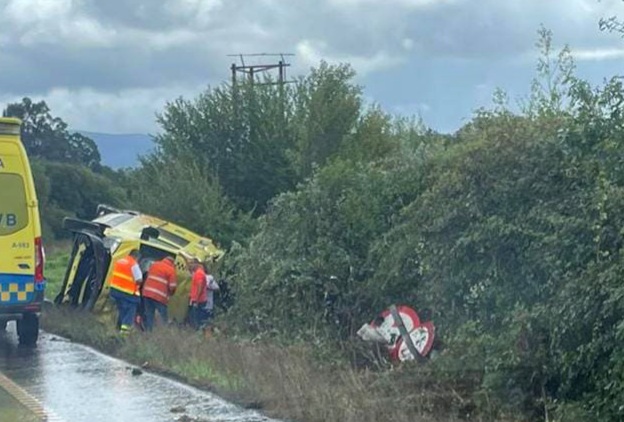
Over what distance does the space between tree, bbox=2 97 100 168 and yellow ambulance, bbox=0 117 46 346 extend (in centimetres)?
6185

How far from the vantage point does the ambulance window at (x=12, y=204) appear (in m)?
17.5

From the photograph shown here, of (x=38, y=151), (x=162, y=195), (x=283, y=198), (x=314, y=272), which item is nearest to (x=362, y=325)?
(x=314, y=272)

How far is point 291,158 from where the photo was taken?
3216cm

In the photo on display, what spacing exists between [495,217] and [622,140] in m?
2.16

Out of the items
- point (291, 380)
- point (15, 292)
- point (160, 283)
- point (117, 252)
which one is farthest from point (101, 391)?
point (117, 252)

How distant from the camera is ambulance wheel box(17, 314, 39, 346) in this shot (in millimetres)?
17984

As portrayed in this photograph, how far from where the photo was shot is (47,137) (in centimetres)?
8094

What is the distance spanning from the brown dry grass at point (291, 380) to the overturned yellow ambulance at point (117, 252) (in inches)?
122

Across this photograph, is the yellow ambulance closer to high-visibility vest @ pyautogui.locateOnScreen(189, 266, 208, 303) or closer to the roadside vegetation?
the roadside vegetation

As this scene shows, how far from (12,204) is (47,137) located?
64.7 meters

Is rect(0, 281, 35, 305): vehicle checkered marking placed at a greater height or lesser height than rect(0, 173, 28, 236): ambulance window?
lesser

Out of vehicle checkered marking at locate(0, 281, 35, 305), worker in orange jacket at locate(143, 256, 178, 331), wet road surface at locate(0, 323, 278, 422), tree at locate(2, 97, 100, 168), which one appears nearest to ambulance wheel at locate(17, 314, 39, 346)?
vehicle checkered marking at locate(0, 281, 35, 305)

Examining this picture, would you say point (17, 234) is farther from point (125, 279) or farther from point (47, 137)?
point (47, 137)

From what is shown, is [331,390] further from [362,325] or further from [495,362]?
[362,325]
